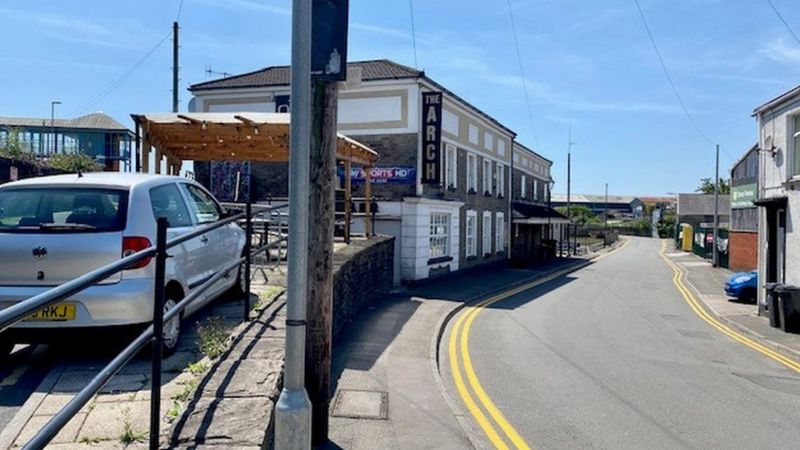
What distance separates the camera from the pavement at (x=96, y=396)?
3.62m

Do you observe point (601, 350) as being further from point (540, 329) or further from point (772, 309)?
point (772, 309)

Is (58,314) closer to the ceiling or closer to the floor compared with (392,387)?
closer to the ceiling

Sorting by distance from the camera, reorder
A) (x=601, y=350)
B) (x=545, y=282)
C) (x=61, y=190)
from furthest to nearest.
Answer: (x=545, y=282), (x=601, y=350), (x=61, y=190)

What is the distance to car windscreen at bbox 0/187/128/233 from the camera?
488cm

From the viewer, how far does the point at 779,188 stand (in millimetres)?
17109

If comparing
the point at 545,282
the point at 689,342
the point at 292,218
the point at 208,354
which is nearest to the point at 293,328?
the point at 292,218

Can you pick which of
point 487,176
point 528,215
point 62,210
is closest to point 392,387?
point 62,210

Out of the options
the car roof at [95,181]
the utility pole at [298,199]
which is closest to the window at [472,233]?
the car roof at [95,181]

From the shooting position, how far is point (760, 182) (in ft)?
61.3

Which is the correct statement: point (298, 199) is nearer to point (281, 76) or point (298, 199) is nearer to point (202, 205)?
point (202, 205)

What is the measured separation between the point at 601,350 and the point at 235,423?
943 centimetres

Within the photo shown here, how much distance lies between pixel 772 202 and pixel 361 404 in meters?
14.9

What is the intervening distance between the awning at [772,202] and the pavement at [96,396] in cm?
1605

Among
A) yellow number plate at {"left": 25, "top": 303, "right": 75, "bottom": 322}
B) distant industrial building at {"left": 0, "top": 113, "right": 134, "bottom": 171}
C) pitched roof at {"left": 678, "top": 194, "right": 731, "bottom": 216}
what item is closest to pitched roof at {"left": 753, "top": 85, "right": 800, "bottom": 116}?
yellow number plate at {"left": 25, "top": 303, "right": 75, "bottom": 322}
